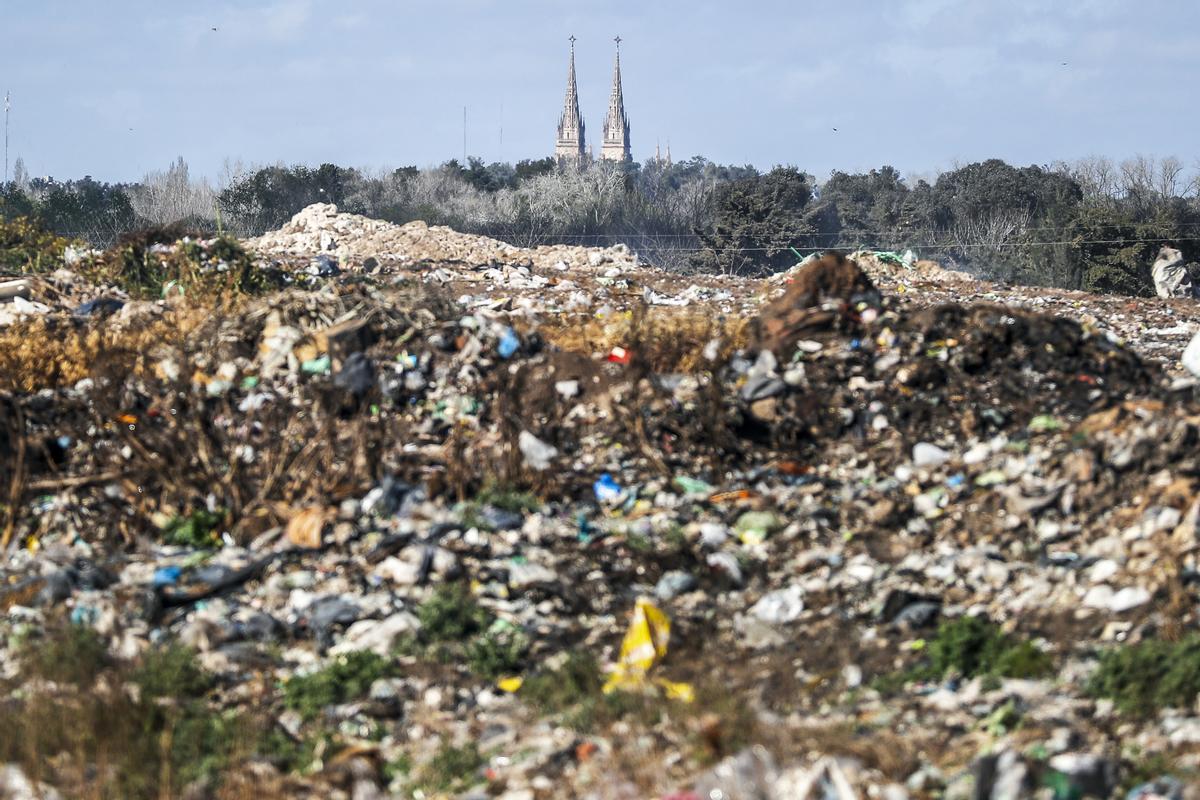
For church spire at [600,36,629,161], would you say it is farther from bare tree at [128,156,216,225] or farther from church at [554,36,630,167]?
bare tree at [128,156,216,225]

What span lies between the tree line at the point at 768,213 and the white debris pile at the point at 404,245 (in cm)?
708

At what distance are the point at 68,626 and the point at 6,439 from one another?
1613 mm

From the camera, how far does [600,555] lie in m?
4.68

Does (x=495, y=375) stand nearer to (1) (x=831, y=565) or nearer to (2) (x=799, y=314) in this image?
(2) (x=799, y=314)

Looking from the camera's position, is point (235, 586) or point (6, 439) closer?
point (235, 586)

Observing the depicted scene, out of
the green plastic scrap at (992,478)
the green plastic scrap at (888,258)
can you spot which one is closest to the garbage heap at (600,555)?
the green plastic scrap at (992,478)

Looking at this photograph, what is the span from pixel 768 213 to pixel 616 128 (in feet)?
289

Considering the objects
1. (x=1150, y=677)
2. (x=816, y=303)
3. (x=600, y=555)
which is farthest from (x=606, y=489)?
(x=1150, y=677)

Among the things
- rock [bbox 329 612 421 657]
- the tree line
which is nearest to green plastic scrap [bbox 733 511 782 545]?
rock [bbox 329 612 421 657]

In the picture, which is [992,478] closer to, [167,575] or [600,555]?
[600,555]

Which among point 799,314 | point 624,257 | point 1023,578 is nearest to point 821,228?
point 624,257

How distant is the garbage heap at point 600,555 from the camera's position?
3357mm

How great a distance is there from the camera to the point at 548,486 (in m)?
5.08

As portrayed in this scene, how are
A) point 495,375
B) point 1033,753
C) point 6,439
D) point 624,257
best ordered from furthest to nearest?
point 624,257
point 495,375
point 6,439
point 1033,753
